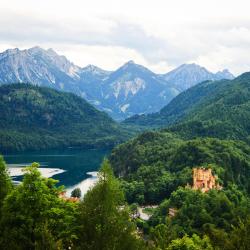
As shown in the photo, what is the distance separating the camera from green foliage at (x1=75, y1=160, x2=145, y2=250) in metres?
39.9

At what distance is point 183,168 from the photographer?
5930 inches

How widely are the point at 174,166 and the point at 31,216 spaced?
118 metres

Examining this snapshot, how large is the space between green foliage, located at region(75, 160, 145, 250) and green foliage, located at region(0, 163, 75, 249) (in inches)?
46.4

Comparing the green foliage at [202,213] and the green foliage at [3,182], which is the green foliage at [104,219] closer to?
the green foliage at [3,182]

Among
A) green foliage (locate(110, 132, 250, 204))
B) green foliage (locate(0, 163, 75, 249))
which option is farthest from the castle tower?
green foliage (locate(0, 163, 75, 249))

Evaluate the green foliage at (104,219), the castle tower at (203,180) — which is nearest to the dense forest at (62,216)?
the green foliage at (104,219)

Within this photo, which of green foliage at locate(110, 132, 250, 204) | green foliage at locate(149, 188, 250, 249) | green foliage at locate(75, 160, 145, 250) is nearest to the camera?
green foliage at locate(75, 160, 145, 250)

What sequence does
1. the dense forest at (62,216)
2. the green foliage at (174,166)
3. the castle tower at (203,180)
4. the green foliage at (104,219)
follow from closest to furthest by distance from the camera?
1. the dense forest at (62,216)
2. the green foliage at (104,219)
3. the castle tower at (203,180)
4. the green foliage at (174,166)

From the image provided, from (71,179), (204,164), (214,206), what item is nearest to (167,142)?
(71,179)

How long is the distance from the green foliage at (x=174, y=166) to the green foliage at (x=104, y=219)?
298 ft

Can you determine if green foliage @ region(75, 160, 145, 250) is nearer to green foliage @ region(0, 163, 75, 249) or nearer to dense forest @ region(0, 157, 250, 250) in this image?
dense forest @ region(0, 157, 250, 250)

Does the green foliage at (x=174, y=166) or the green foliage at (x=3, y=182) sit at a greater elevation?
the green foliage at (x=3, y=182)

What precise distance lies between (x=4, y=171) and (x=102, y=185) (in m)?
7.97

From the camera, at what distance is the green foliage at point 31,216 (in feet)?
124
